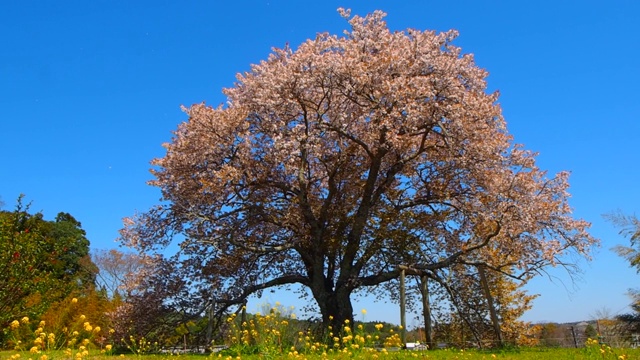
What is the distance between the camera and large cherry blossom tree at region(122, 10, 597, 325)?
1786 centimetres

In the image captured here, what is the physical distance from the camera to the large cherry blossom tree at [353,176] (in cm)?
1786

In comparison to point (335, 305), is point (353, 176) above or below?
above

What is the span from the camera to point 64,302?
26344mm

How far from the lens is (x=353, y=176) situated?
20.3 m

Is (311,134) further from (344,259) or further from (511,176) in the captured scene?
(511,176)

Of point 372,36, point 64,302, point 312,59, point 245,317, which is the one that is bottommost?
point 245,317

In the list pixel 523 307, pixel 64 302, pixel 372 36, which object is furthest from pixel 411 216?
pixel 64 302

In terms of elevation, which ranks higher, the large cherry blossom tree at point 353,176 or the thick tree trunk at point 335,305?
the large cherry blossom tree at point 353,176

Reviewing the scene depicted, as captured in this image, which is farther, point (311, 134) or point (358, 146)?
point (358, 146)

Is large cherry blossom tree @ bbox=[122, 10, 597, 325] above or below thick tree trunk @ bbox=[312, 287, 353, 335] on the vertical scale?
above

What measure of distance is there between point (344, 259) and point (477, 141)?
5.94 metres

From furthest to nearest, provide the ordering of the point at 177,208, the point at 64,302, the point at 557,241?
the point at 64,302 < the point at 177,208 < the point at 557,241

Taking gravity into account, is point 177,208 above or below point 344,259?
above

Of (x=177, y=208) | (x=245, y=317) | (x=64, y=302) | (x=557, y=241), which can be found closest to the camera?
(x=245, y=317)
